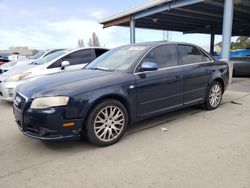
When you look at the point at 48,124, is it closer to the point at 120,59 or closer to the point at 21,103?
the point at 21,103

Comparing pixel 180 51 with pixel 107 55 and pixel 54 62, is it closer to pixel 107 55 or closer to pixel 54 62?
pixel 107 55

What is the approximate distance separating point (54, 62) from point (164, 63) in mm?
3610

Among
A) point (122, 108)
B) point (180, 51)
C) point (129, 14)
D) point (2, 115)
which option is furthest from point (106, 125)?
point (129, 14)

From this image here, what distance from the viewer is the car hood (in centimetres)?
327

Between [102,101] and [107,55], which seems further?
[107,55]

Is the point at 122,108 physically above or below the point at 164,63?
below

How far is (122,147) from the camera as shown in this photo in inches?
138

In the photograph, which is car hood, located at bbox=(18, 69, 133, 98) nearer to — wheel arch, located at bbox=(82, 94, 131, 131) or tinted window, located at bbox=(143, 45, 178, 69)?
wheel arch, located at bbox=(82, 94, 131, 131)

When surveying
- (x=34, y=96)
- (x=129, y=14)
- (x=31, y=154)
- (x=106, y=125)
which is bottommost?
(x=31, y=154)

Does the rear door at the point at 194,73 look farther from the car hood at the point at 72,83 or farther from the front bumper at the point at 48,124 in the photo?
the front bumper at the point at 48,124

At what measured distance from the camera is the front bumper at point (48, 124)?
314 cm

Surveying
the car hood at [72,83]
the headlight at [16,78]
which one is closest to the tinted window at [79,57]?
the headlight at [16,78]

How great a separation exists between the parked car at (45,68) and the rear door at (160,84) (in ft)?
8.10

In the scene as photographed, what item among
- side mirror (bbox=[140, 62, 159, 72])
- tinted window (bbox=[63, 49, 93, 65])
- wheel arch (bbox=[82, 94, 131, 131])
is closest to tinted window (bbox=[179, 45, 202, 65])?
side mirror (bbox=[140, 62, 159, 72])
